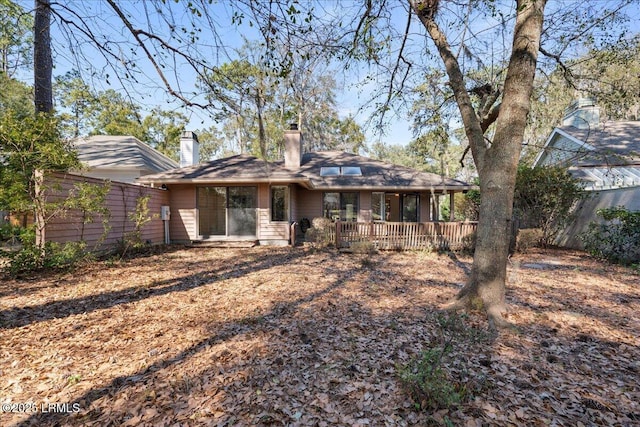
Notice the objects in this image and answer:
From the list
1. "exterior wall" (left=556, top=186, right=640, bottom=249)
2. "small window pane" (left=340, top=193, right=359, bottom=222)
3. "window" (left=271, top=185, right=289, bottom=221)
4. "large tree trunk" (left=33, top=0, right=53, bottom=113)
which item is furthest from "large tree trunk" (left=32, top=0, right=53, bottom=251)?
"exterior wall" (left=556, top=186, right=640, bottom=249)

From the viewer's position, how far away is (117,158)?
44.4 ft

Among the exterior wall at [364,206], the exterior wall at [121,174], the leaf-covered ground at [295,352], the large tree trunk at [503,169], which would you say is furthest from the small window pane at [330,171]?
the large tree trunk at [503,169]

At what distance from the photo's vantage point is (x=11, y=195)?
212 inches

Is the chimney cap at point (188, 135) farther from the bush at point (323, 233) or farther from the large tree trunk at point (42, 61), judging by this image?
the bush at point (323, 233)

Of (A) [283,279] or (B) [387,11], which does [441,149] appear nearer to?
(B) [387,11]

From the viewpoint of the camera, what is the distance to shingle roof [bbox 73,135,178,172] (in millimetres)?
13008

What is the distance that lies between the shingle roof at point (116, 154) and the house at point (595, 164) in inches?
599

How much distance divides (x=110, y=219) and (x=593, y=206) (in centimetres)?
1499

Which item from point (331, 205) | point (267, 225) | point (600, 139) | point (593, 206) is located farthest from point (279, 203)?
point (600, 139)

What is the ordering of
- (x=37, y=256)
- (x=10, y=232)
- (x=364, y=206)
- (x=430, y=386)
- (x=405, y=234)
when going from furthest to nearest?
(x=364, y=206)
(x=405, y=234)
(x=37, y=256)
(x=10, y=232)
(x=430, y=386)

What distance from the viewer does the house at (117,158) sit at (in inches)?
507

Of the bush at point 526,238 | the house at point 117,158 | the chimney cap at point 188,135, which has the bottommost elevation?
the bush at point 526,238

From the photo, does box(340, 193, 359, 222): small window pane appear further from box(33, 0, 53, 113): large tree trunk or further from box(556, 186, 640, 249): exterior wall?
box(33, 0, 53, 113): large tree trunk

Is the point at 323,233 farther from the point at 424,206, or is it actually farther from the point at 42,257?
the point at 42,257
